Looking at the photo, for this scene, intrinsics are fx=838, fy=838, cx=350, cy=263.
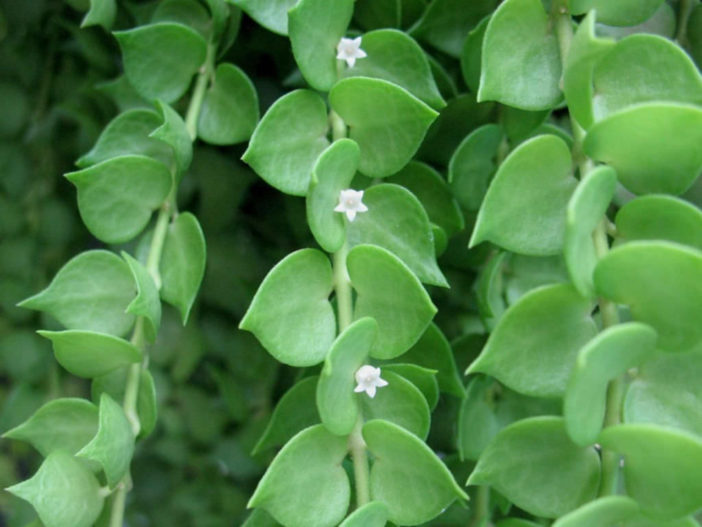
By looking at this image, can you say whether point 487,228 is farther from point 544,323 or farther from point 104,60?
point 104,60

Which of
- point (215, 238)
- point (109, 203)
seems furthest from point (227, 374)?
point (109, 203)

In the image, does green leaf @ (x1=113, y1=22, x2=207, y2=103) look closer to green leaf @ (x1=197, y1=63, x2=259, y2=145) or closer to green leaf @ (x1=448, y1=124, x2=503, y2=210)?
green leaf @ (x1=197, y1=63, x2=259, y2=145)

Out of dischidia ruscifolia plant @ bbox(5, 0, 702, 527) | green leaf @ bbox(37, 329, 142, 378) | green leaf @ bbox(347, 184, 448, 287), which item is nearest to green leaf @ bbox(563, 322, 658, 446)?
dischidia ruscifolia plant @ bbox(5, 0, 702, 527)

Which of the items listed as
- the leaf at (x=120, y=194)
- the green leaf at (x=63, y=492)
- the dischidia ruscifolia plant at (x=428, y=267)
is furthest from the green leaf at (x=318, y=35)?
the green leaf at (x=63, y=492)

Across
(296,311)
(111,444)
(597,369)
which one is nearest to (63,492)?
(111,444)

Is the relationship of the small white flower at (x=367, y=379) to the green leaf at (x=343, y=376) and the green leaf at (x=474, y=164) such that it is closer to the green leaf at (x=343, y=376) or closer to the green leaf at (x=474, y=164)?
the green leaf at (x=343, y=376)
